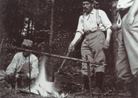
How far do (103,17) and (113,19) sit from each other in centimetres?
23

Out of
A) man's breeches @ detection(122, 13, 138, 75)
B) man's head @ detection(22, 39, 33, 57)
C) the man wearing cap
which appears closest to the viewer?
man's breeches @ detection(122, 13, 138, 75)

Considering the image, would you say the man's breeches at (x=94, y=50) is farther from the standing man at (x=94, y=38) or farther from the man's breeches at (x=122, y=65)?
the man's breeches at (x=122, y=65)

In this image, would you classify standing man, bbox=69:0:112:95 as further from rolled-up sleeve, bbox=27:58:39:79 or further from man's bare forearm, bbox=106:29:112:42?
rolled-up sleeve, bbox=27:58:39:79

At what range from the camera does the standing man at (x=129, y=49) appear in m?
3.72

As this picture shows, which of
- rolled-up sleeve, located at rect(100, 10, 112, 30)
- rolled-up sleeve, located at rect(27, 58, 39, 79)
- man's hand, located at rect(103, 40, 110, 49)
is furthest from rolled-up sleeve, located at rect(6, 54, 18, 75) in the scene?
rolled-up sleeve, located at rect(100, 10, 112, 30)

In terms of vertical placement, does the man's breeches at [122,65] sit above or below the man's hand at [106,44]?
below

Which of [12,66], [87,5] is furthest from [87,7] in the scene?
[12,66]

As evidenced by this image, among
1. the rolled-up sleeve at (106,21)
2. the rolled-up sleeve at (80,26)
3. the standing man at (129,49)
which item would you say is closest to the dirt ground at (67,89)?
the standing man at (129,49)

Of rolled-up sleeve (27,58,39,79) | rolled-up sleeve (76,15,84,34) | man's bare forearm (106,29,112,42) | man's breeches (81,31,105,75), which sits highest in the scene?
rolled-up sleeve (76,15,84,34)

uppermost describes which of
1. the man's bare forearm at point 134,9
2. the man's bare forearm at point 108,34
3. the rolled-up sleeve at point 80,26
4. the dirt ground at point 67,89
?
the man's bare forearm at point 134,9

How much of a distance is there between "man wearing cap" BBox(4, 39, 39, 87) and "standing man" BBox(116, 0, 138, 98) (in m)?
1.67

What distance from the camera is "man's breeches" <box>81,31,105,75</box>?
380cm

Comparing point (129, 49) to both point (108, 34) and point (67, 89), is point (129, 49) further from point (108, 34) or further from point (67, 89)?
point (67, 89)

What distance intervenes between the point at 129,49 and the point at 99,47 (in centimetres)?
57
